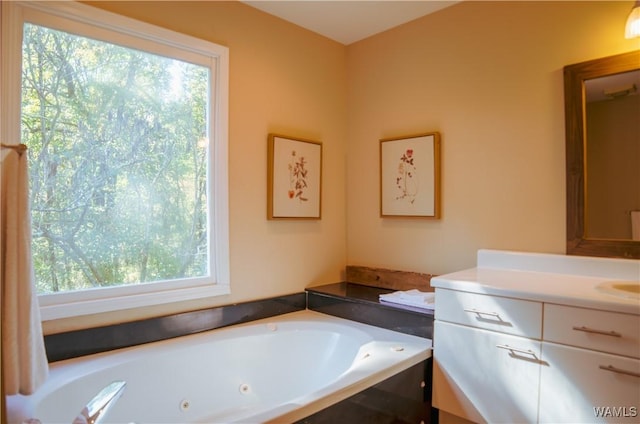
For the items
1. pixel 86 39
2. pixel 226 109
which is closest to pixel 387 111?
pixel 226 109

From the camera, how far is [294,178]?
259cm

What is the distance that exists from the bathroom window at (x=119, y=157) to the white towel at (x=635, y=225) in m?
2.02

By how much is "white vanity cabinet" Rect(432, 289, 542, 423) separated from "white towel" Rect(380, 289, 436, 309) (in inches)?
8.0

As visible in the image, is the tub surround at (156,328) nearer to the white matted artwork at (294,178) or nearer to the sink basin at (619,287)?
the white matted artwork at (294,178)

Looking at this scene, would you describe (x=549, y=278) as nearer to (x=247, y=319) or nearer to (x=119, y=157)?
(x=247, y=319)

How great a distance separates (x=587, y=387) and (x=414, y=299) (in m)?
0.86

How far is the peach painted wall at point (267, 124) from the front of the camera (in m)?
2.17

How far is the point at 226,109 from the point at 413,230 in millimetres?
1408

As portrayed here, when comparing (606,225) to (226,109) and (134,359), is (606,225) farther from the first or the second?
(134,359)

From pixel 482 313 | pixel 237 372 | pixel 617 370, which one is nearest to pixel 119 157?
pixel 237 372

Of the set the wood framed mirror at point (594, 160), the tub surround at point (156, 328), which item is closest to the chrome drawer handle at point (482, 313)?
the wood framed mirror at point (594, 160)

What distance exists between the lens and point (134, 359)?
174 cm

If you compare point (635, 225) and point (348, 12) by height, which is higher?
point (348, 12)

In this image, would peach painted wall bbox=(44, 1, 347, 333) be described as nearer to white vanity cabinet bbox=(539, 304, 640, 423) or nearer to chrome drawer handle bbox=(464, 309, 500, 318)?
chrome drawer handle bbox=(464, 309, 500, 318)
